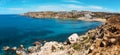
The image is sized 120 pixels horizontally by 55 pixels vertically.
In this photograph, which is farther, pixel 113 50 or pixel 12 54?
pixel 12 54

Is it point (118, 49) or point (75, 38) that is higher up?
point (118, 49)

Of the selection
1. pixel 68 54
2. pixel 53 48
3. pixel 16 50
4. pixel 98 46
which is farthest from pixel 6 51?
pixel 98 46

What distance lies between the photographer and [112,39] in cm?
2223

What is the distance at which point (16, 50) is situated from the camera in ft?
226

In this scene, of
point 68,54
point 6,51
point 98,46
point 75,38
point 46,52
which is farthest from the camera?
point 6,51

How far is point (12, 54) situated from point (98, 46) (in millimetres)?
47306

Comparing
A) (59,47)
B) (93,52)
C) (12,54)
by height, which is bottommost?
(12,54)

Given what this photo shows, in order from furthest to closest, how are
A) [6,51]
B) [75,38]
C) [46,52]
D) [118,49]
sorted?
1. [6,51]
2. [75,38]
3. [46,52]
4. [118,49]

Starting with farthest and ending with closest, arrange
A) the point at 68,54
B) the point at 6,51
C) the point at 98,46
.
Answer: the point at 6,51, the point at 68,54, the point at 98,46

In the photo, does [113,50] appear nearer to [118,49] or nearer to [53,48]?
[118,49]

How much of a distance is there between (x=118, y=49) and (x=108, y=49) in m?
1.06

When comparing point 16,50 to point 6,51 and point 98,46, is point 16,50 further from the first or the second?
point 98,46

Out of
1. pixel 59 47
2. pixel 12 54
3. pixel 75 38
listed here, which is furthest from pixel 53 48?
pixel 12 54

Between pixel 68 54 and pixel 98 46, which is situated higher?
pixel 98 46
